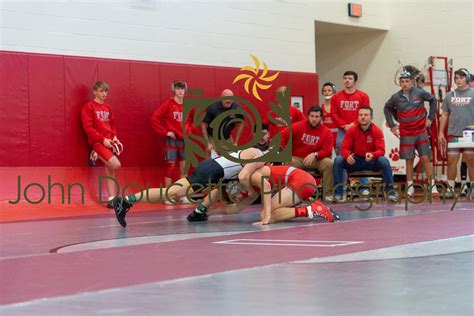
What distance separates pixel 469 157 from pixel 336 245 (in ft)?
21.7

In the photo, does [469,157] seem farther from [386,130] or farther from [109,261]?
[109,261]

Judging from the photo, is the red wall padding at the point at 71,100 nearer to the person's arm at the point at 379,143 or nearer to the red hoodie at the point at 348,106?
the red hoodie at the point at 348,106

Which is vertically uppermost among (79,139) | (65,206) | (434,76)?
(434,76)

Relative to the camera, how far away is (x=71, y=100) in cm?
1255

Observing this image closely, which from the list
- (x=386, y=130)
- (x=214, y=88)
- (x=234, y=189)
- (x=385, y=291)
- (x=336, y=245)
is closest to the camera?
(x=385, y=291)

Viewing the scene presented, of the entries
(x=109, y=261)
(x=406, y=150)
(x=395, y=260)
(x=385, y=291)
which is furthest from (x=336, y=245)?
(x=406, y=150)

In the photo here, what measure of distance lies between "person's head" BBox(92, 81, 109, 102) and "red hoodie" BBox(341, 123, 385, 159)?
3379 mm

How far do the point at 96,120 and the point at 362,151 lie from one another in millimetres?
3722

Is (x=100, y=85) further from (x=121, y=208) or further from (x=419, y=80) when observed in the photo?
(x=419, y=80)

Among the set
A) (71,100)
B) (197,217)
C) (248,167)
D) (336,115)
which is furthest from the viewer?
(336,115)

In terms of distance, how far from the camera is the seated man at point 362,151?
11734 mm

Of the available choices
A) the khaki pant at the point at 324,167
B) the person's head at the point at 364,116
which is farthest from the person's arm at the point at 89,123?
the person's head at the point at 364,116

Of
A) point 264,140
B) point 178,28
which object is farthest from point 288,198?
point 178,28

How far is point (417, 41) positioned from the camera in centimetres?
A: 1709
